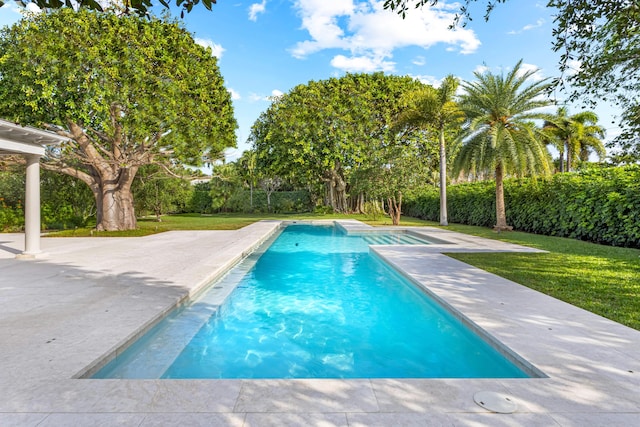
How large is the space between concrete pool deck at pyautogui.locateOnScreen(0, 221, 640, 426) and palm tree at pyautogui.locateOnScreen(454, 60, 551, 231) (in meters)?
11.7

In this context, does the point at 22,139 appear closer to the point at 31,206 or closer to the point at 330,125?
the point at 31,206

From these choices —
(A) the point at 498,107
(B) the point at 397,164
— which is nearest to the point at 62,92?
(B) the point at 397,164

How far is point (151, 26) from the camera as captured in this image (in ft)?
48.6

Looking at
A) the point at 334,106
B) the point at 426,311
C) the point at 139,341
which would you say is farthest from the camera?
the point at 334,106

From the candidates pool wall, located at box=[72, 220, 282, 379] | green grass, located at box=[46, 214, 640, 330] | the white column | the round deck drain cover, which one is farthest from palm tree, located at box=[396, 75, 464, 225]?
the round deck drain cover

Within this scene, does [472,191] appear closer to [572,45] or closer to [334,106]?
[334,106]

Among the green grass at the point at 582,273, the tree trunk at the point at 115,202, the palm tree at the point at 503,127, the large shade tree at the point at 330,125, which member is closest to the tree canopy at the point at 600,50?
the green grass at the point at 582,273

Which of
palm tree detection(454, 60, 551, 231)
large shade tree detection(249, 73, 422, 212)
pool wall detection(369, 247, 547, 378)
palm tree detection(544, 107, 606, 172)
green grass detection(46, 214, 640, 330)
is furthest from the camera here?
palm tree detection(544, 107, 606, 172)

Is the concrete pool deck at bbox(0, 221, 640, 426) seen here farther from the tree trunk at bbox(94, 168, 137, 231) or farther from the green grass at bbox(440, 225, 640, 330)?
the tree trunk at bbox(94, 168, 137, 231)

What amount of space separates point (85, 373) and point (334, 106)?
90.5 feet

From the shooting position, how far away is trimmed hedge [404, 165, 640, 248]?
10766 mm

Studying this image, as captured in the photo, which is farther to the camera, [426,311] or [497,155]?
[497,155]

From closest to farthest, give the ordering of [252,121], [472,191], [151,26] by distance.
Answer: [151,26]
[472,191]
[252,121]

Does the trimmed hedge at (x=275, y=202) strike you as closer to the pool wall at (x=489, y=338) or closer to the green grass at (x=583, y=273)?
the green grass at (x=583, y=273)
